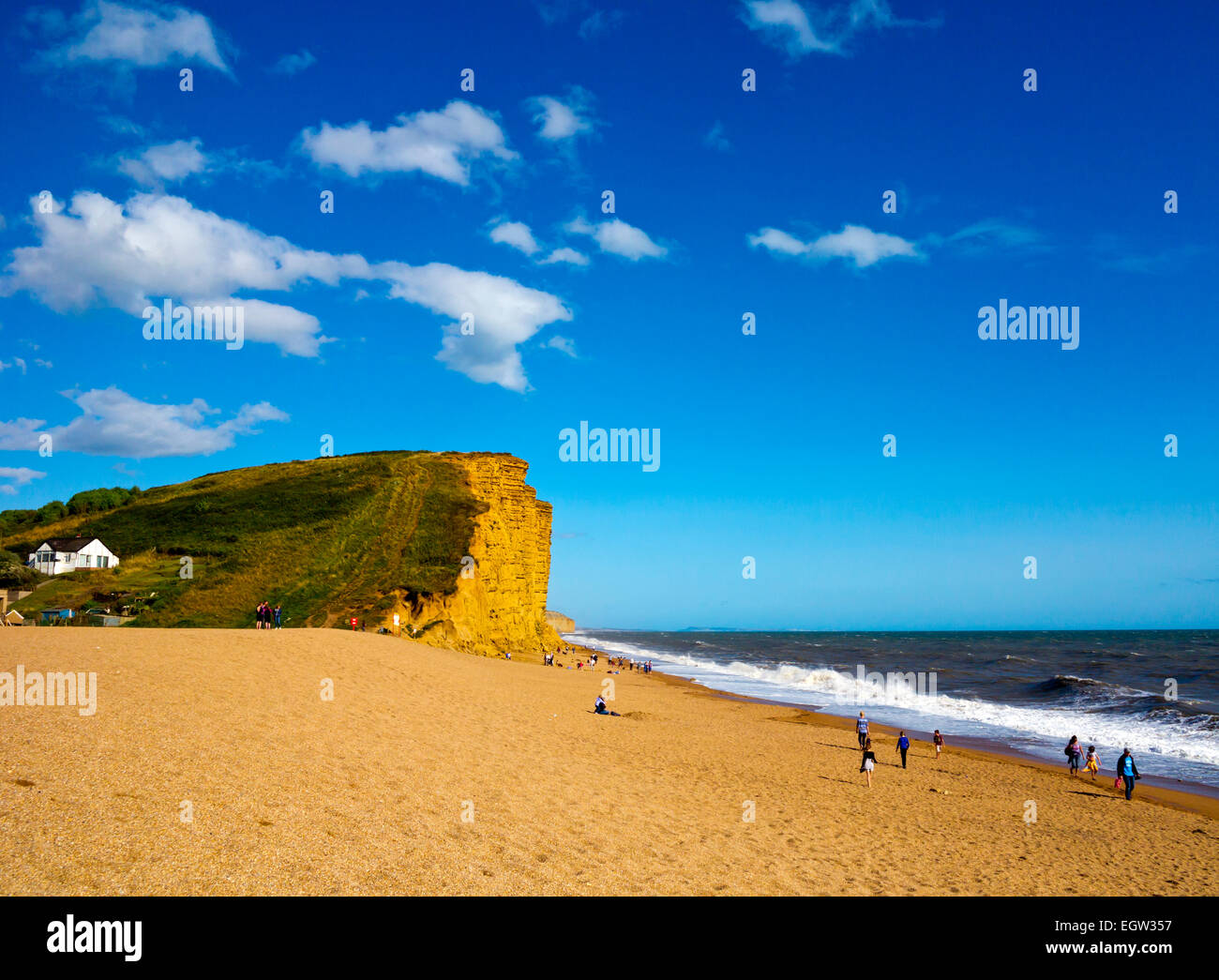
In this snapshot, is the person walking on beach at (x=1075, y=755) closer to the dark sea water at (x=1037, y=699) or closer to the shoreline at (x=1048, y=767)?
the shoreline at (x=1048, y=767)

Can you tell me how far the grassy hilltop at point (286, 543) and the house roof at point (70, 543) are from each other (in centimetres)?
180

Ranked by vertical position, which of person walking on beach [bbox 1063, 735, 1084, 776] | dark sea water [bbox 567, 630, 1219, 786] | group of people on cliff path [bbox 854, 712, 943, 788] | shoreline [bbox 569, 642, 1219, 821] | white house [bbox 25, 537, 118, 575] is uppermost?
white house [bbox 25, 537, 118, 575]

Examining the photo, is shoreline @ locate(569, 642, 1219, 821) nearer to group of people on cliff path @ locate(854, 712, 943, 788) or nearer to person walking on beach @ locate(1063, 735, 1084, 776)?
person walking on beach @ locate(1063, 735, 1084, 776)

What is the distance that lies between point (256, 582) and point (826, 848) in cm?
3686

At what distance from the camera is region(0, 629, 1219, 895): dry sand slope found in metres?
8.30

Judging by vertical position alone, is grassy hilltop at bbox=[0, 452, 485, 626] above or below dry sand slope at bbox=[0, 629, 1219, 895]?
above

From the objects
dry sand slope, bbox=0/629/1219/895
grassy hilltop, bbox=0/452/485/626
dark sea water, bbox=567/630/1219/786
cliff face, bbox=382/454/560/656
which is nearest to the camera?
dry sand slope, bbox=0/629/1219/895

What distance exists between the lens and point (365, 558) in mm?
42719

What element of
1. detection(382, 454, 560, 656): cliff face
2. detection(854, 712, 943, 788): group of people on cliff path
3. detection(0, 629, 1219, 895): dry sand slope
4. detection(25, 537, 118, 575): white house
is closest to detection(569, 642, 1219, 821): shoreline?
detection(0, 629, 1219, 895): dry sand slope

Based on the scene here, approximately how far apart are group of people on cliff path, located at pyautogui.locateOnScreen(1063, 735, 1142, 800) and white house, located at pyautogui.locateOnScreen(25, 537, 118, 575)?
5190 centimetres

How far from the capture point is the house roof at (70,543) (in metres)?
47.0

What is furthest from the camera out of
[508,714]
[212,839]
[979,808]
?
[508,714]
